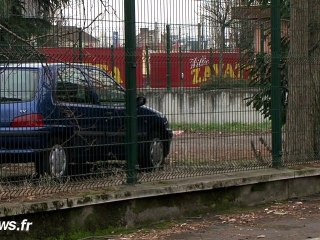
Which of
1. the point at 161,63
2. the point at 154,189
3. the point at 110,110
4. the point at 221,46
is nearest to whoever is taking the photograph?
the point at 154,189

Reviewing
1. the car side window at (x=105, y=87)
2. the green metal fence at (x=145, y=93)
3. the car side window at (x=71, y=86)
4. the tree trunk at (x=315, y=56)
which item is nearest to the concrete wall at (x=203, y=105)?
the green metal fence at (x=145, y=93)

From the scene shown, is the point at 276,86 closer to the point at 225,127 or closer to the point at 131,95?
the point at 225,127

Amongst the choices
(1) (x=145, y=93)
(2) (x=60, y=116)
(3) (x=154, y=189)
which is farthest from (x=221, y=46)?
(2) (x=60, y=116)

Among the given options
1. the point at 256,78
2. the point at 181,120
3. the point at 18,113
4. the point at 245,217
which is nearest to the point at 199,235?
the point at 245,217

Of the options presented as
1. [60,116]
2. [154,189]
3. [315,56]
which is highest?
[315,56]

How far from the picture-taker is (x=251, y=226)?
30.2 ft

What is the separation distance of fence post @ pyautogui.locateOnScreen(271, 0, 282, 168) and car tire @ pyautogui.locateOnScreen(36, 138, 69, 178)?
3.98 meters

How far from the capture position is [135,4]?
9391mm

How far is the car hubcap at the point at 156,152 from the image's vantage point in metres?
9.68

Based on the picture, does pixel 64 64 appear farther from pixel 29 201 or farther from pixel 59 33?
pixel 29 201

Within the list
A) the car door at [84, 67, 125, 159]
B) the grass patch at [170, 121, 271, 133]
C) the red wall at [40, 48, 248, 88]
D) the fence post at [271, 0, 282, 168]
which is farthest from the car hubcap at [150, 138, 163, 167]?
the fence post at [271, 0, 282, 168]

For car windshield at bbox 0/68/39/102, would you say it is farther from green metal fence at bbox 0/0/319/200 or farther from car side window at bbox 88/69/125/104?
car side window at bbox 88/69/125/104

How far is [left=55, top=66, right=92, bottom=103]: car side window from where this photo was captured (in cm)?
868

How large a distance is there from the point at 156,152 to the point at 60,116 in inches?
66.1
